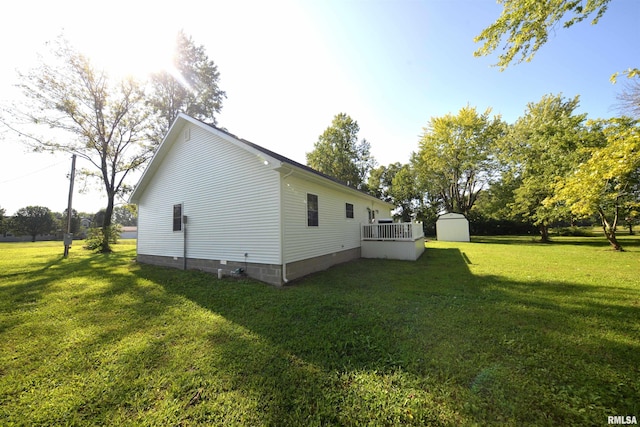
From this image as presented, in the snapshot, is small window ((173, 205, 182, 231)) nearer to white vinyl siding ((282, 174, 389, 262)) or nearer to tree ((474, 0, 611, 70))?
white vinyl siding ((282, 174, 389, 262))

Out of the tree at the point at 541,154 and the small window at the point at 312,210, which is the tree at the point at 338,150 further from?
the small window at the point at 312,210

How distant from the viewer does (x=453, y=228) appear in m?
21.5

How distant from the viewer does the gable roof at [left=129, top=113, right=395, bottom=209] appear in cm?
652

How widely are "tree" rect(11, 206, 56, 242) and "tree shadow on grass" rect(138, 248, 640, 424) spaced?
5689 cm

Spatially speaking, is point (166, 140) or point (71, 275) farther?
point (166, 140)

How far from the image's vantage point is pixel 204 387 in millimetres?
2586

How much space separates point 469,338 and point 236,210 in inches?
262

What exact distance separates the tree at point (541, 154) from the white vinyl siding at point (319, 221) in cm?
889

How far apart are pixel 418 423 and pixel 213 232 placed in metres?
7.65

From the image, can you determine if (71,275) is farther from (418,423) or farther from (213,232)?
(418,423)

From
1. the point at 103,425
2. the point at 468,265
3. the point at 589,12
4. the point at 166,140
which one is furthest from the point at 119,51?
the point at 468,265

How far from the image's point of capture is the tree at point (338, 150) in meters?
29.2

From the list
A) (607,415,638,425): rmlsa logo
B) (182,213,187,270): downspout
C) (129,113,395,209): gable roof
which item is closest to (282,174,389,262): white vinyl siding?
(129,113,395,209): gable roof

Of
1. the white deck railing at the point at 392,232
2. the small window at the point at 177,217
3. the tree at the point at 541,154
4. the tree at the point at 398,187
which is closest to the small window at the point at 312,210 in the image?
the white deck railing at the point at 392,232
